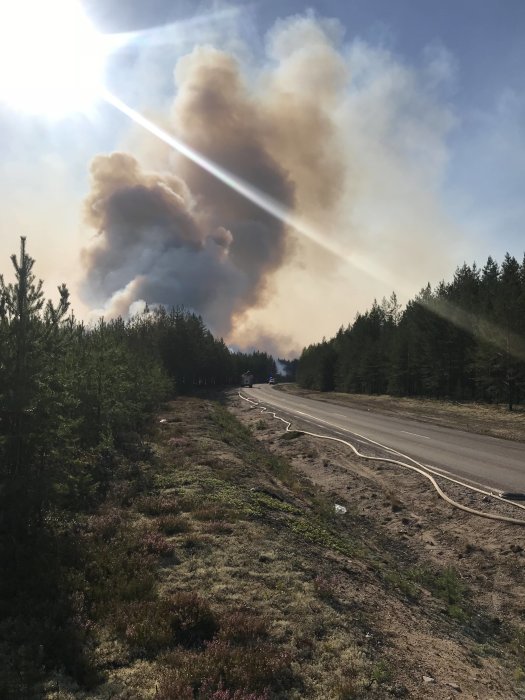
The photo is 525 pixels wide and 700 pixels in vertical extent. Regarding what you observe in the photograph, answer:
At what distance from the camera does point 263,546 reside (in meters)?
8.85

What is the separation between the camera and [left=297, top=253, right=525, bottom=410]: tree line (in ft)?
139

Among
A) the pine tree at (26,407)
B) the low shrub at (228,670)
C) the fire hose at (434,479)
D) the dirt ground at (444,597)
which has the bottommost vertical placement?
the dirt ground at (444,597)

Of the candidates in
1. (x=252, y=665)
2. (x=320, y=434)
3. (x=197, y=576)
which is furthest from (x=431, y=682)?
(x=320, y=434)

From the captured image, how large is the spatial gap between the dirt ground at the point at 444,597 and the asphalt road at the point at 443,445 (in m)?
1.95

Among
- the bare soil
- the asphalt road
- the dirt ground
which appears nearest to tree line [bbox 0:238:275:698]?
the dirt ground

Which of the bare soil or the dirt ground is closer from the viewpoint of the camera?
the dirt ground

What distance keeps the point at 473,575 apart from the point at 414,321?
196ft

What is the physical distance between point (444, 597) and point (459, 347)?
51.5 metres

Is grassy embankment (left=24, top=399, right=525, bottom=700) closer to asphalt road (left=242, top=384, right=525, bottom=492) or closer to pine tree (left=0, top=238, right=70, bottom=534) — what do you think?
pine tree (left=0, top=238, right=70, bottom=534)

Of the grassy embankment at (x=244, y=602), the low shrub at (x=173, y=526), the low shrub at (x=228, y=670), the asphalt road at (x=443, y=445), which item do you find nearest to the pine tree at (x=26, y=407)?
the grassy embankment at (x=244, y=602)

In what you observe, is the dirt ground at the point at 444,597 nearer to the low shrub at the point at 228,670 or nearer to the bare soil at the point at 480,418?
the low shrub at the point at 228,670

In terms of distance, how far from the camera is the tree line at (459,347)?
42.2m

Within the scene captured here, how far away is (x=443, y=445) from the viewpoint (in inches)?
878

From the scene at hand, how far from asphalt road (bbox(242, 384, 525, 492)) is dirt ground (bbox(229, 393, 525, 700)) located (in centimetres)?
195
